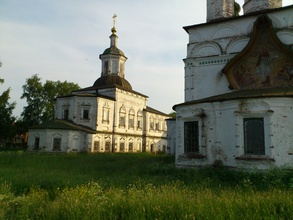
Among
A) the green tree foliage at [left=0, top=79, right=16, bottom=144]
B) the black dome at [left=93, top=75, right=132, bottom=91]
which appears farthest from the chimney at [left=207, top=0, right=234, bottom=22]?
the green tree foliage at [left=0, top=79, right=16, bottom=144]

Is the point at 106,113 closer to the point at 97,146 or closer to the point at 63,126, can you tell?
the point at 97,146

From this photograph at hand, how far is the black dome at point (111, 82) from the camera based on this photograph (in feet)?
110

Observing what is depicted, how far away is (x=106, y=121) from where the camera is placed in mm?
30641

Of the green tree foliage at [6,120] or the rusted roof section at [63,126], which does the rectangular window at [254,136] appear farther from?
the green tree foliage at [6,120]

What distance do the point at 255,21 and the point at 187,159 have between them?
25.9ft

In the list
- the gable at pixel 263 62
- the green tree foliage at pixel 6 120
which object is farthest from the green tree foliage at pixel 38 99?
the gable at pixel 263 62

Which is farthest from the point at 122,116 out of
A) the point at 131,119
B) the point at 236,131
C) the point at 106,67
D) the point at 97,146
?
the point at 236,131

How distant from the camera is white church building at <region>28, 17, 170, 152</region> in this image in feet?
86.1

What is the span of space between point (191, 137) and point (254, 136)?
2.84 m

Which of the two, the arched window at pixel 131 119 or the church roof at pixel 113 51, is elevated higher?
the church roof at pixel 113 51

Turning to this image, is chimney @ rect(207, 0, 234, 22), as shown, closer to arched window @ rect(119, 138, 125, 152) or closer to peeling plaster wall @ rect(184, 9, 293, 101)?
peeling plaster wall @ rect(184, 9, 293, 101)

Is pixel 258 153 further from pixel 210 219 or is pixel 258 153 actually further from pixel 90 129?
pixel 90 129

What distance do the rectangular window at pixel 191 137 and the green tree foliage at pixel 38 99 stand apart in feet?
93.2

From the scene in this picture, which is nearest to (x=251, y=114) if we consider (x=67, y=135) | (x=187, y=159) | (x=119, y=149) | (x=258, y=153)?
(x=258, y=153)
